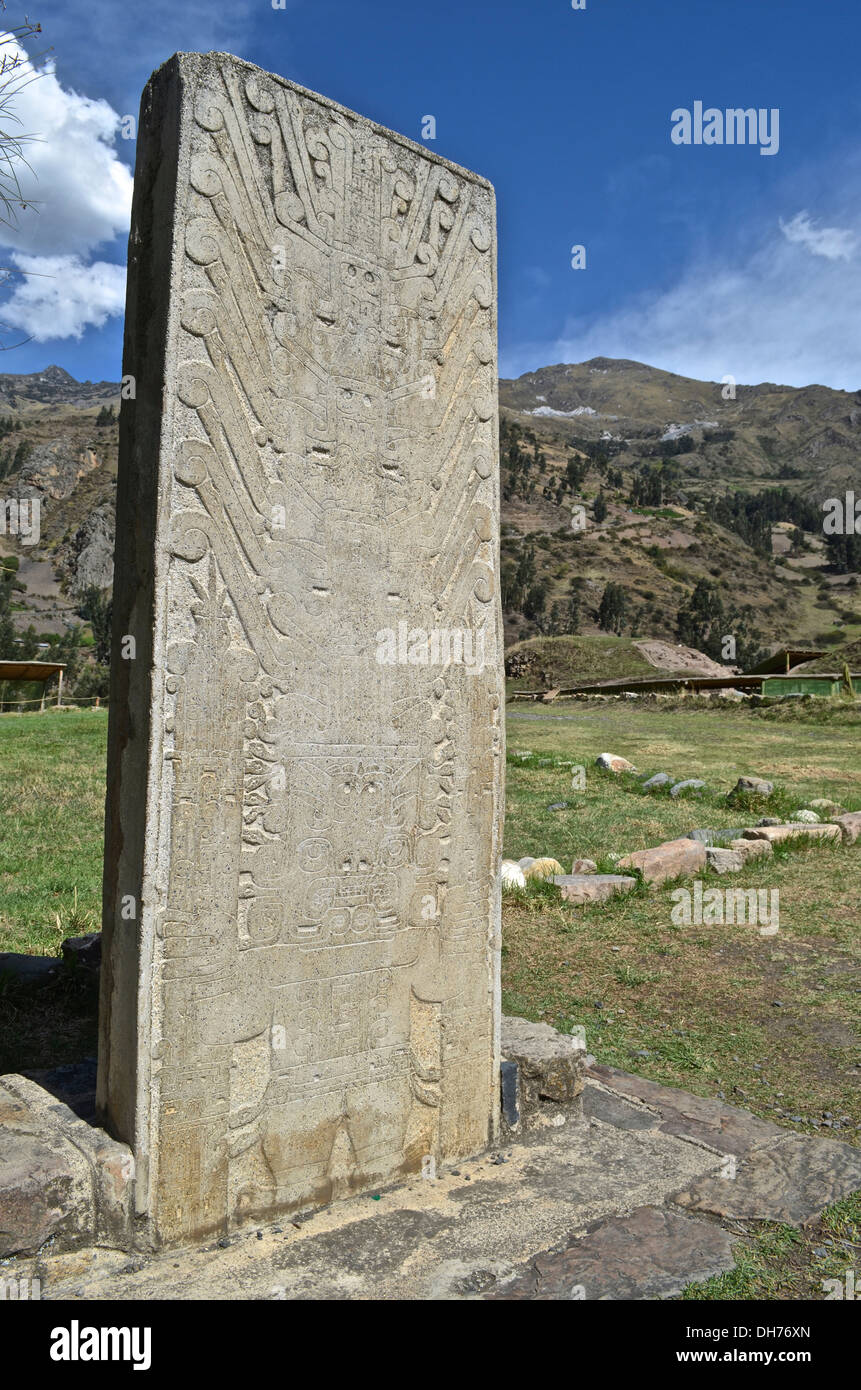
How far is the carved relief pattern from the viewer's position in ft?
9.48

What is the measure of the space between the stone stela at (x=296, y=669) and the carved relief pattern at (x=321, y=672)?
10mm

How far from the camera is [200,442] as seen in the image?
114 inches

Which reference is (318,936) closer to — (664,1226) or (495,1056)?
(495,1056)

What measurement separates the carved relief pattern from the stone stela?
0.01 meters

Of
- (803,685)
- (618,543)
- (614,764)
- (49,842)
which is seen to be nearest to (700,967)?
(49,842)

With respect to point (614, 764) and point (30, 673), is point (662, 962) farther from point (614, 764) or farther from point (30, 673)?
point (30, 673)

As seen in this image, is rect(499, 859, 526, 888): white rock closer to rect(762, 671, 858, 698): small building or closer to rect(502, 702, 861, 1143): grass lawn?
rect(502, 702, 861, 1143): grass lawn

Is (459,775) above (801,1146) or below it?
above

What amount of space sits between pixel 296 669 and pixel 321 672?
104mm

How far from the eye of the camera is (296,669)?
3117mm

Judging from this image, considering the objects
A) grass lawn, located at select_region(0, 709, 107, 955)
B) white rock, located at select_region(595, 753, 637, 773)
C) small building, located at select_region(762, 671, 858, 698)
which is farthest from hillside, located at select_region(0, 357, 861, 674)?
grass lawn, located at select_region(0, 709, 107, 955)

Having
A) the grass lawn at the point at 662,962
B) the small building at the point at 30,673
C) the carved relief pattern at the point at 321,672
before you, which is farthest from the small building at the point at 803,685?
the carved relief pattern at the point at 321,672
